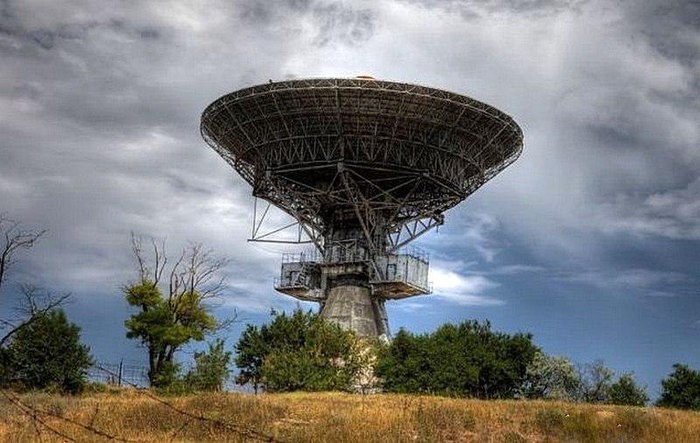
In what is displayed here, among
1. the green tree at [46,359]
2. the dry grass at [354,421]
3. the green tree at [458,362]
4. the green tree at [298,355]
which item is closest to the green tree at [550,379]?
the green tree at [458,362]

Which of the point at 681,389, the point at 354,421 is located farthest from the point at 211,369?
the point at 681,389

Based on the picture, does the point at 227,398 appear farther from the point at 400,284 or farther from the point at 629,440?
the point at 400,284

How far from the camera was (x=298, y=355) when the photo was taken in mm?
47594

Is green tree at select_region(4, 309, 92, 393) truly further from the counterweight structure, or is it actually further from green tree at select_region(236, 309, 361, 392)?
the counterweight structure

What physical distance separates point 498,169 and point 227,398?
3643cm

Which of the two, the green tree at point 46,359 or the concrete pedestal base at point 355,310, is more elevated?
the concrete pedestal base at point 355,310

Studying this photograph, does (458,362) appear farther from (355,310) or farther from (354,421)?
(354,421)

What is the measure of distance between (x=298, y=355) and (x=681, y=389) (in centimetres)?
2433

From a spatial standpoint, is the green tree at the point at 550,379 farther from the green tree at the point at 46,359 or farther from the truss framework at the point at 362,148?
the green tree at the point at 46,359

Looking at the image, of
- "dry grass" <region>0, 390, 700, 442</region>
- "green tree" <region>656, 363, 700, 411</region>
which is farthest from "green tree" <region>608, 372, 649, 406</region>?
"dry grass" <region>0, 390, 700, 442</region>

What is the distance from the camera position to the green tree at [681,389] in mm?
52188

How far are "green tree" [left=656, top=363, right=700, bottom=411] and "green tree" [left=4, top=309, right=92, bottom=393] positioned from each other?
3470cm

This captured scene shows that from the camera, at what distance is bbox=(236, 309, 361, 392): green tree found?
45.9 metres

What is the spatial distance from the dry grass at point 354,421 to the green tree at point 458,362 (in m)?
16.5
